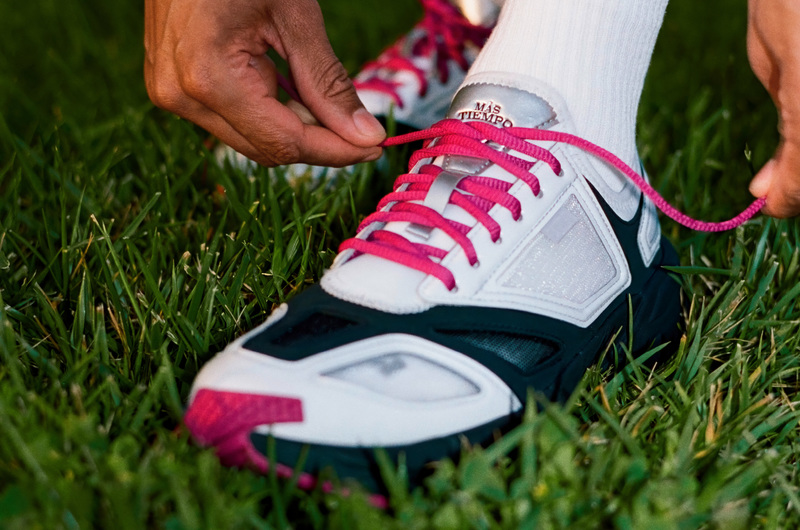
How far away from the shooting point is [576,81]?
4.14ft

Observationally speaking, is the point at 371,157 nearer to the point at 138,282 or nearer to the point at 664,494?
the point at 138,282

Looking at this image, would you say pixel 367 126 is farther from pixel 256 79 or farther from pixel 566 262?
pixel 566 262

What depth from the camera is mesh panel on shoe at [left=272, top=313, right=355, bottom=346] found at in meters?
1.03

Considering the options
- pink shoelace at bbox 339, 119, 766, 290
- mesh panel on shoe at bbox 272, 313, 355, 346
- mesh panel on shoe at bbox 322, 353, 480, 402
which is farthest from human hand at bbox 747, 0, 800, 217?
mesh panel on shoe at bbox 272, 313, 355, 346

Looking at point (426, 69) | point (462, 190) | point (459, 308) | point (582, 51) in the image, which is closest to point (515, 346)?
point (459, 308)

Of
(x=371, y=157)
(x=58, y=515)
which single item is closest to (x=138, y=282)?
(x=371, y=157)

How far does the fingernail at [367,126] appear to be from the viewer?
4.40ft

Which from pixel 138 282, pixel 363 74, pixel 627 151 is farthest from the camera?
pixel 363 74

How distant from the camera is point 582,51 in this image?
1.27 metres

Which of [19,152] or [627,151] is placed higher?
[627,151]

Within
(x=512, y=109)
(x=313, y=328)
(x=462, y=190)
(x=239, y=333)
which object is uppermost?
(x=512, y=109)

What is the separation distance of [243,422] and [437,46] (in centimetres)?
150

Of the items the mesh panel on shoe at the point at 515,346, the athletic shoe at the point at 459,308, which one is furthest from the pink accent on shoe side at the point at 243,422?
the mesh panel on shoe at the point at 515,346

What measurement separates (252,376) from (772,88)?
0.94 metres
